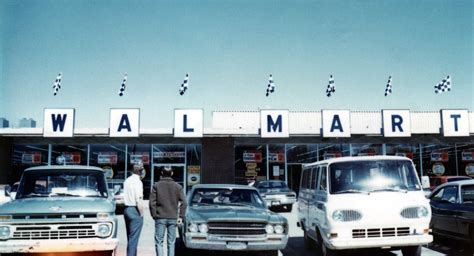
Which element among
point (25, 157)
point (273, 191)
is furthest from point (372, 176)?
point (25, 157)

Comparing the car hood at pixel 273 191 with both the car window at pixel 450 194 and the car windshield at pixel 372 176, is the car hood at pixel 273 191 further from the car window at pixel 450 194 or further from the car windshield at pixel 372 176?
the car windshield at pixel 372 176

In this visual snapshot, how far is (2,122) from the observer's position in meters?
24.2

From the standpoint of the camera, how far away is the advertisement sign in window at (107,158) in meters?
25.4

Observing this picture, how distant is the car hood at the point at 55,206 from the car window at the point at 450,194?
7683 millimetres

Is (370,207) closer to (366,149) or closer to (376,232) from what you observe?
(376,232)

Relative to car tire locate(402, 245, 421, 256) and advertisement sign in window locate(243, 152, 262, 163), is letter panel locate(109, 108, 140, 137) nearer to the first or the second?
advertisement sign in window locate(243, 152, 262, 163)

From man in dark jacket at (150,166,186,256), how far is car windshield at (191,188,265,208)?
60.6 inches

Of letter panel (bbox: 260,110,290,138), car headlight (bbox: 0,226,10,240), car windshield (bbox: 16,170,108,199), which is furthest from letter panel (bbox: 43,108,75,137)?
car headlight (bbox: 0,226,10,240)

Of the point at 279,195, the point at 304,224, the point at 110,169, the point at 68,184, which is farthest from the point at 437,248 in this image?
the point at 110,169

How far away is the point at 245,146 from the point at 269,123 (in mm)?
3853

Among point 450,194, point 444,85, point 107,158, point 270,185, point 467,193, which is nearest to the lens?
point 467,193

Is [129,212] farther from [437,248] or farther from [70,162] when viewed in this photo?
[70,162]

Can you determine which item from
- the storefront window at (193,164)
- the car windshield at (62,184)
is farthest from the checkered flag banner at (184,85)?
the car windshield at (62,184)

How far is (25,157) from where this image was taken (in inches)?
984
